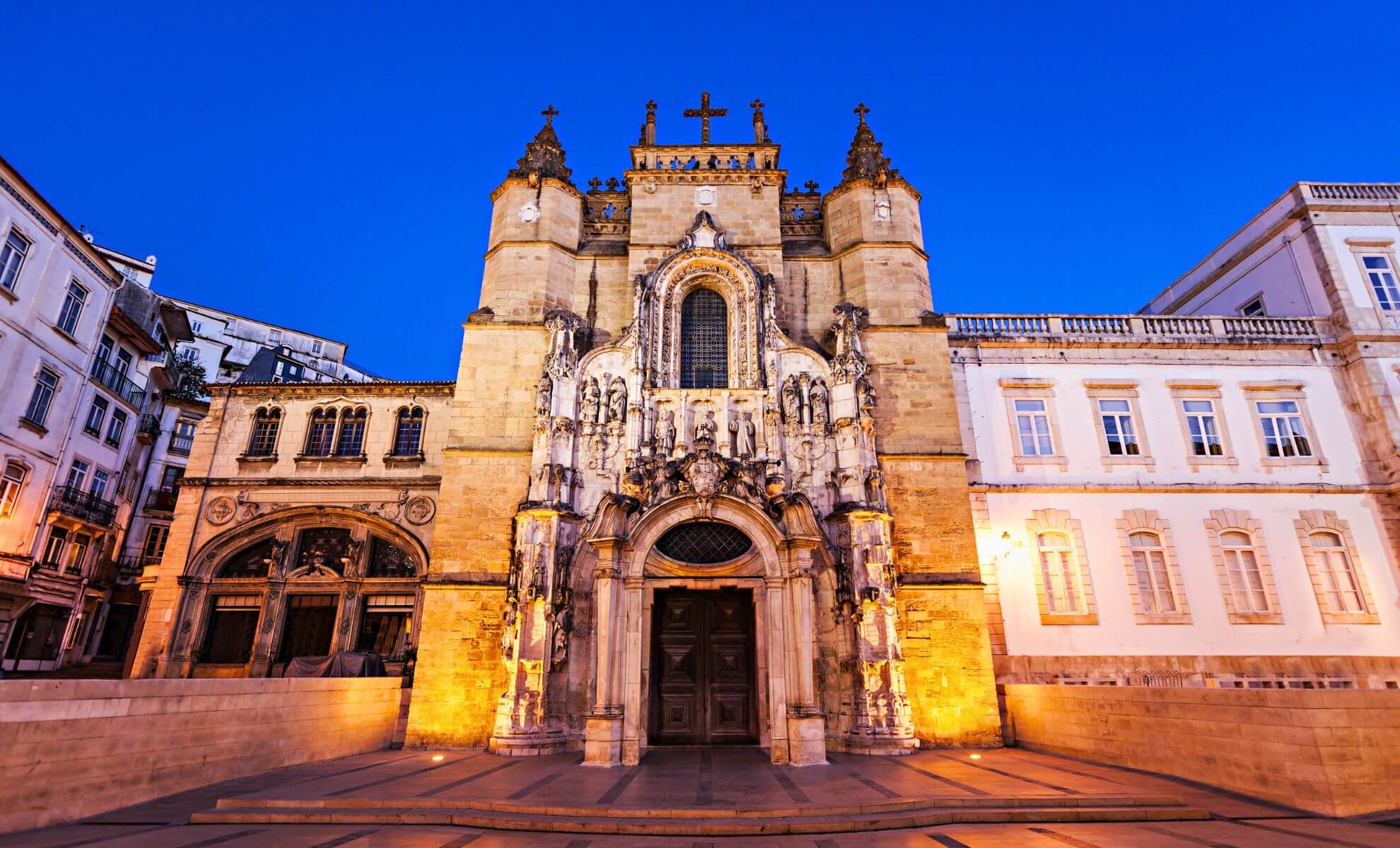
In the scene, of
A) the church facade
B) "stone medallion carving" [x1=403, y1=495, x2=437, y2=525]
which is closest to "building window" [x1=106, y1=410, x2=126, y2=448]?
the church facade

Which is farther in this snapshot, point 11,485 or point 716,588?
point 11,485

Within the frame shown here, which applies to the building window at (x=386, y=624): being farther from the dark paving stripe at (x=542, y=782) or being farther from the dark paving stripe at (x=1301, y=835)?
the dark paving stripe at (x=1301, y=835)

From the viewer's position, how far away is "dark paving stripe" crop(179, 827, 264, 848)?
794cm

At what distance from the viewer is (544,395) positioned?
17.7 m

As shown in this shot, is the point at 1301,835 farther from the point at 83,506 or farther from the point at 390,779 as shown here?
the point at 83,506

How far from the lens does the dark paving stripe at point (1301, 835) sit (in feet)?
26.4

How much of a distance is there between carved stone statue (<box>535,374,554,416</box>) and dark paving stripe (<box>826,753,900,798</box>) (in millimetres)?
10371

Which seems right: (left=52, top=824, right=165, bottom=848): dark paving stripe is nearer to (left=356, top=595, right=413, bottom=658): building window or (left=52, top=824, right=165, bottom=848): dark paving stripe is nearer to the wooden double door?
the wooden double door

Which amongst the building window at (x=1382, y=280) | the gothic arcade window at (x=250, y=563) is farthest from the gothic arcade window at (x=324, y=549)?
the building window at (x=1382, y=280)

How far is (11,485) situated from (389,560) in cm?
1361

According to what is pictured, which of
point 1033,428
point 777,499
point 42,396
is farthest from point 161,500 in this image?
point 1033,428

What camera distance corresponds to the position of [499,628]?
16.5 m

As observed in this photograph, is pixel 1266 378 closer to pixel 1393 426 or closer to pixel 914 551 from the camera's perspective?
pixel 1393 426

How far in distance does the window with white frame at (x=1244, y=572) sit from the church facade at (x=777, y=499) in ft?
0.24
